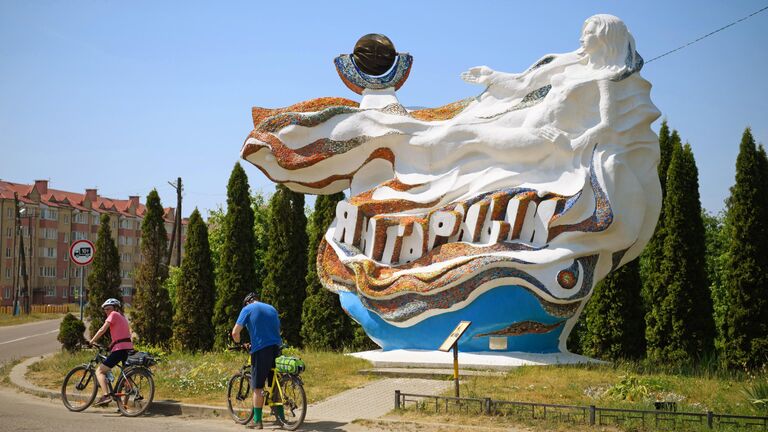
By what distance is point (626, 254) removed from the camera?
50.2 feet

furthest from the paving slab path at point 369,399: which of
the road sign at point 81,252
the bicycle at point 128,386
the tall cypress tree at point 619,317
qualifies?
the road sign at point 81,252

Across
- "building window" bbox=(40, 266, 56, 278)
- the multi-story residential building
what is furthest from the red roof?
"building window" bbox=(40, 266, 56, 278)

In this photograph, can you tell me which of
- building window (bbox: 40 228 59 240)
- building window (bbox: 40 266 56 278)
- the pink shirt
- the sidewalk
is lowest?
the sidewalk

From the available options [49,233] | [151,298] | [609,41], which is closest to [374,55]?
[609,41]

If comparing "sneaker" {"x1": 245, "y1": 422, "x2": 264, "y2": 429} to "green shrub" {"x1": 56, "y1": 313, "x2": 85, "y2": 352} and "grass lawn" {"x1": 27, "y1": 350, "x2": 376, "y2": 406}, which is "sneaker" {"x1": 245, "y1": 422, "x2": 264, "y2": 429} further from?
"green shrub" {"x1": 56, "y1": 313, "x2": 85, "y2": 352}

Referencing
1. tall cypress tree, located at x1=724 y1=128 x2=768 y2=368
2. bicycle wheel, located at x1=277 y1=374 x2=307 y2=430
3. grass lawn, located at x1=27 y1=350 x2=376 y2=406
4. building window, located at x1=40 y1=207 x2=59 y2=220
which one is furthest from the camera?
building window, located at x1=40 y1=207 x2=59 y2=220

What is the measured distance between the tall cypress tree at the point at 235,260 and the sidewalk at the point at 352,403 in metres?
7.77

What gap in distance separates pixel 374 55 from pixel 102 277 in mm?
12193

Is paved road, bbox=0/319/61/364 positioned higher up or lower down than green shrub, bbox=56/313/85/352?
lower down

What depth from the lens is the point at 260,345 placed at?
10.1 meters

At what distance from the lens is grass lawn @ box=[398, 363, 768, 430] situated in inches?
403

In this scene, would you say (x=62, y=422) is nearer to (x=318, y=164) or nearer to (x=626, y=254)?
(x=318, y=164)

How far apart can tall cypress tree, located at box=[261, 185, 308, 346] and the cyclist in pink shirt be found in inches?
395

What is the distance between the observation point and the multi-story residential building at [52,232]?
6300 cm
